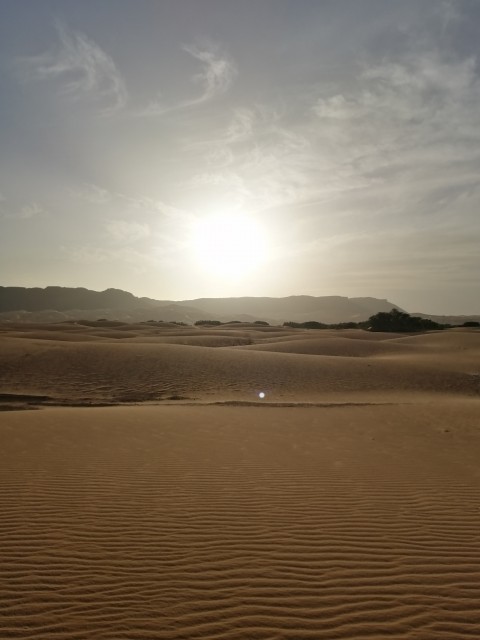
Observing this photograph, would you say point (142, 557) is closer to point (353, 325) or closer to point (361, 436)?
point (361, 436)

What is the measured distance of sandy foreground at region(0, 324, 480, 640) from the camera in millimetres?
3486

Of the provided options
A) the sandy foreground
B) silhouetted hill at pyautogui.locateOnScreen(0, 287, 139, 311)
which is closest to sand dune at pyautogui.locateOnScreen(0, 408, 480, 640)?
the sandy foreground

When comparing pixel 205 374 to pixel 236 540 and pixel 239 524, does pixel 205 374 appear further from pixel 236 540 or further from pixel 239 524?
pixel 236 540

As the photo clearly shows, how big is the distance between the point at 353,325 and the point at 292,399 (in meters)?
49.7

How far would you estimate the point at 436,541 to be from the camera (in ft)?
15.8

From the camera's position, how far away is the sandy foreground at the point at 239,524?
3.49 meters

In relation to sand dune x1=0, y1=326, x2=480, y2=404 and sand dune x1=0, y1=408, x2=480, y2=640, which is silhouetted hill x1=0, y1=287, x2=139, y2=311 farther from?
sand dune x1=0, y1=408, x2=480, y2=640

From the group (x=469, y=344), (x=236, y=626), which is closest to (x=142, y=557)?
(x=236, y=626)

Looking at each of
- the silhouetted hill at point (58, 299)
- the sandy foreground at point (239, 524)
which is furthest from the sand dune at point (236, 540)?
the silhouetted hill at point (58, 299)

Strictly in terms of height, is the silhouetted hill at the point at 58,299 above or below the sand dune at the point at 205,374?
above

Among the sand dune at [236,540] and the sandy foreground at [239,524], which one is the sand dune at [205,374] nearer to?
the sandy foreground at [239,524]

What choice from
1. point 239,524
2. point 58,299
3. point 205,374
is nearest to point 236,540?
point 239,524

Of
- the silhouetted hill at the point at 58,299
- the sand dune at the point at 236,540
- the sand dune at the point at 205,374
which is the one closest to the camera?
the sand dune at the point at 236,540

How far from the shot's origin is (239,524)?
5172mm
